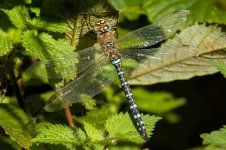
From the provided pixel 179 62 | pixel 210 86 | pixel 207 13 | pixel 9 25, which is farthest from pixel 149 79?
pixel 210 86

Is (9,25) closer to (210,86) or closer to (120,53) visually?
(120,53)

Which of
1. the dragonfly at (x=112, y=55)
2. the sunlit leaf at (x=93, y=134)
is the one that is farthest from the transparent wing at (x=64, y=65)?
the sunlit leaf at (x=93, y=134)

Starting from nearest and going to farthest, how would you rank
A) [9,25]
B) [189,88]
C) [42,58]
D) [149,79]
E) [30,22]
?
1. [42,58]
2. [30,22]
3. [9,25]
4. [149,79]
5. [189,88]

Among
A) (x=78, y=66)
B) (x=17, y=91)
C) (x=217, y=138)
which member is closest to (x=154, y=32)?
(x=78, y=66)

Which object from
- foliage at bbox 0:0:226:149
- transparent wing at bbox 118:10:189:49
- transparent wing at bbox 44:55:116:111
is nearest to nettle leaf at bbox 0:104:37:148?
foliage at bbox 0:0:226:149

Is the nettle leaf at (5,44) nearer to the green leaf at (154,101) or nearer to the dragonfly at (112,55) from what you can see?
the dragonfly at (112,55)

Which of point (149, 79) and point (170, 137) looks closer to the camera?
point (149, 79)
